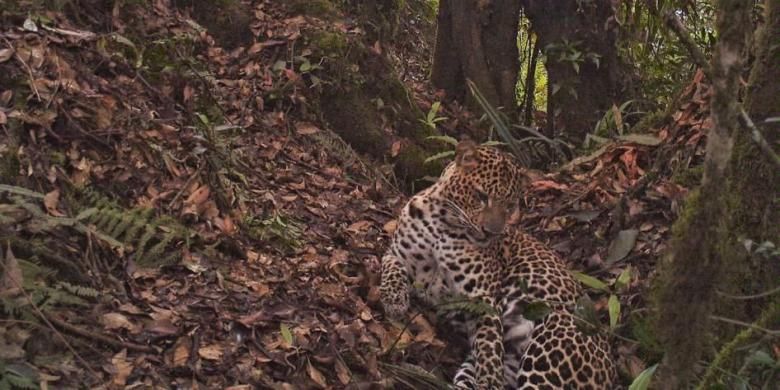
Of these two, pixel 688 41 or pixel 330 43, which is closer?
pixel 688 41

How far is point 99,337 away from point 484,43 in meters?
7.08

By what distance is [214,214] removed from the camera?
626cm

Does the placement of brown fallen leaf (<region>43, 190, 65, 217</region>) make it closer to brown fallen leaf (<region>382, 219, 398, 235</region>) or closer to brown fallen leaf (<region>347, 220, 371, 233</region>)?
brown fallen leaf (<region>347, 220, 371, 233</region>)

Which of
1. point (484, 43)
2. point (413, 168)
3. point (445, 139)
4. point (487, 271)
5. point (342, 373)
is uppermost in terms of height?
point (484, 43)

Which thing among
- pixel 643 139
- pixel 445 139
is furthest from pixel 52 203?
pixel 643 139

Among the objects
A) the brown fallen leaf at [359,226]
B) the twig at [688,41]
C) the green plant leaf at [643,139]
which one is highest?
the twig at [688,41]

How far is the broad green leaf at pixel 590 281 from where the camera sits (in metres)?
6.49

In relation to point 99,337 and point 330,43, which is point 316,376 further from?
point 330,43

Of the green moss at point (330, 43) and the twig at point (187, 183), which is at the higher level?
the green moss at point (330, 43)

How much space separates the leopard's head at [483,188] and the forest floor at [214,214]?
0.90 meters

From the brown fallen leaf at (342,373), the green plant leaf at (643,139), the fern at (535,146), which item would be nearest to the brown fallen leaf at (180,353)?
the brown fallen leaf at (342,373)

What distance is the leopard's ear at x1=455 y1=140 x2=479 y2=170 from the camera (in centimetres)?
673

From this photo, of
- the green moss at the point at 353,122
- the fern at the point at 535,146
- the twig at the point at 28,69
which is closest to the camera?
the twig at the point at 28,69

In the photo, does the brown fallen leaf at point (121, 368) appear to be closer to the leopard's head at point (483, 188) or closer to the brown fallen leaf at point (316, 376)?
the brown fallen leaf at point (316, 376)
